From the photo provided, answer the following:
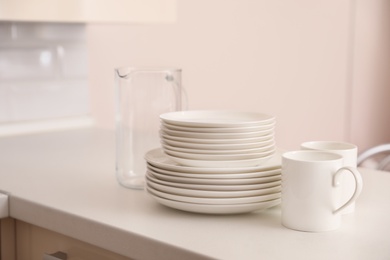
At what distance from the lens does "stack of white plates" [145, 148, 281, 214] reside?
1.01 m

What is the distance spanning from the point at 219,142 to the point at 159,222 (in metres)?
0.15

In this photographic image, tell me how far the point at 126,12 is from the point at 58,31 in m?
0.36

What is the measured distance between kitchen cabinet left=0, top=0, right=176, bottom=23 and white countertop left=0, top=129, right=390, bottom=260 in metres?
0.33

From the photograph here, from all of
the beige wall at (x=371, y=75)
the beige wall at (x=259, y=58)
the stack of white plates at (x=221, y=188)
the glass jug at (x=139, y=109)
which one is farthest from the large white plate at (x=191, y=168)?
the beige wall at (x=371, y=75)

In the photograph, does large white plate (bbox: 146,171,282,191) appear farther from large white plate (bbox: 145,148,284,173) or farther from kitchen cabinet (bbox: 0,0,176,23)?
kitchen cabinet (bbox: 0,0,176,23)

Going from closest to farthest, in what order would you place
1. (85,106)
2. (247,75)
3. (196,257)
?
(196,257) < (85,106) < (247,75)

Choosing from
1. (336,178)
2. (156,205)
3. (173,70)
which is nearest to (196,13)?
(173,70)

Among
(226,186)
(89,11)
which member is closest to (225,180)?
(226,186)

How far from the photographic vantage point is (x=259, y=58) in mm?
2742

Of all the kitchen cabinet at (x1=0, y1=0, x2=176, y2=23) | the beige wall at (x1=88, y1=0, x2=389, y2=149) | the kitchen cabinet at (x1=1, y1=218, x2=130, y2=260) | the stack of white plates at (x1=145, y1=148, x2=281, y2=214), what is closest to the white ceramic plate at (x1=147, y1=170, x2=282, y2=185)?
the stack of white plates at (x1=145, y1=148, x2=281, y2=214)

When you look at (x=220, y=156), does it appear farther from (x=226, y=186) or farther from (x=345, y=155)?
(x=345, y=155)

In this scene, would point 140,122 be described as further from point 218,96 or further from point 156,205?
point 218,96

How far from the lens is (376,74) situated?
360cm

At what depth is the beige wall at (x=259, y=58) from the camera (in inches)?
86.7
